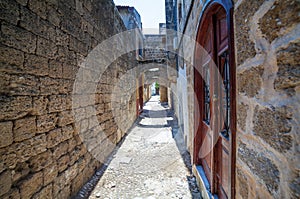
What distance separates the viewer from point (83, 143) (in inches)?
101

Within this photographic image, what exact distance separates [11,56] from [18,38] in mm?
173

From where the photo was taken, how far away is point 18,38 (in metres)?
1.40

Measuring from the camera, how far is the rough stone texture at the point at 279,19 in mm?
520

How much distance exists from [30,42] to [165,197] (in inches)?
91.7

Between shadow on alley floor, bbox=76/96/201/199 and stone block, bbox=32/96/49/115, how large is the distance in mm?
1317

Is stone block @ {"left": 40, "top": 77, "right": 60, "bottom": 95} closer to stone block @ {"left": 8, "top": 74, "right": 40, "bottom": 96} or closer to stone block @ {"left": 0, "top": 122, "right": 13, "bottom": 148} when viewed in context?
stone block @ {"left": 8, "top": 74, "right": 40, "bottom": 96}

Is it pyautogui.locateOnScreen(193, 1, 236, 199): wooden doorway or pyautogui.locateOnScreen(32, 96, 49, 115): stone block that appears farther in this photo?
pyautogui.locateOnScreen(32, 96, 49, 115): stone block

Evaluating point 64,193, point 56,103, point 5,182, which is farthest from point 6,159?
point 64,193

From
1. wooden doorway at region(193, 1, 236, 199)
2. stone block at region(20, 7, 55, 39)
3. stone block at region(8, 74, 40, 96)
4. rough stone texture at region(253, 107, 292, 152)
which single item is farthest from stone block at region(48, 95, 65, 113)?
rough stone texture at region(253, 107, 292, 152)

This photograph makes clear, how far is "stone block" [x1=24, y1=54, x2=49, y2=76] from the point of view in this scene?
1498mm

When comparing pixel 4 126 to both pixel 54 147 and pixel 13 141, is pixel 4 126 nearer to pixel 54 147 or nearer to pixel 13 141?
pixel 13 141

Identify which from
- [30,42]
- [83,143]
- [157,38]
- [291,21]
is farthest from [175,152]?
[157,38]

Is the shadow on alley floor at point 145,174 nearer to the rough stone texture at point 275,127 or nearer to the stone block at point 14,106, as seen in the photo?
the stone block at point 14,106

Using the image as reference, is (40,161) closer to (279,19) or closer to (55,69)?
(55,69)
